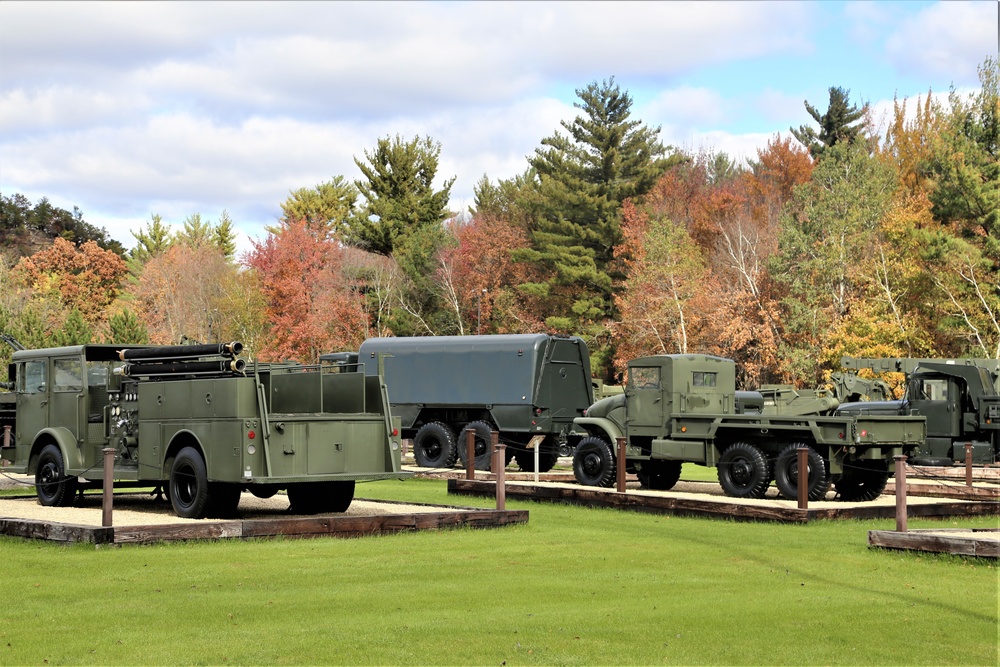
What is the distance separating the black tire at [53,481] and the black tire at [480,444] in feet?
39.6

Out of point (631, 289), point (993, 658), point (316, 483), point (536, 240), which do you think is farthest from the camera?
point (536, 240)

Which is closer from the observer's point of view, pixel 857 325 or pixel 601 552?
pixel 601 552

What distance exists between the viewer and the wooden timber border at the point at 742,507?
17438 millimetres

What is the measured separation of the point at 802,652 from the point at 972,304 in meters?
38.9

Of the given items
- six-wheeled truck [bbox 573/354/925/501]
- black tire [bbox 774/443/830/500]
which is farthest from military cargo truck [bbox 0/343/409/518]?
black tire [bbox 774/443/830/500]

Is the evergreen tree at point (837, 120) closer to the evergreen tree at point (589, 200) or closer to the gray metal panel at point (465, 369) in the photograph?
the evergreen tree at point (589, 200)

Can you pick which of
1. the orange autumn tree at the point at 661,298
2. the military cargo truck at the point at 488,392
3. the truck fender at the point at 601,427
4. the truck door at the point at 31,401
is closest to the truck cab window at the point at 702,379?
the truck fender at the point at 601,427

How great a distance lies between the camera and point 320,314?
66.6 meters

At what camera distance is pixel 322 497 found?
17.5 metres

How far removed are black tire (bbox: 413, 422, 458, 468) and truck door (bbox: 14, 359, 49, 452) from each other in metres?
12.8

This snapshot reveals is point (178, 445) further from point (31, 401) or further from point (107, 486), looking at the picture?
point (31, 401)

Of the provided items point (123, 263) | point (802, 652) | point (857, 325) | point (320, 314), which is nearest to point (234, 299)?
point (320, 314)

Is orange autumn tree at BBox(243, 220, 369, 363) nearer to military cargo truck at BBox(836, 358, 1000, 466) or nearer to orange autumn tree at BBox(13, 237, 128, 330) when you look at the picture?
orange autumn tree at BBox(13, 237, 128, 330)

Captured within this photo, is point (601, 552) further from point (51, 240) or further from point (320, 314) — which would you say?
point (51, 240)
